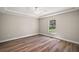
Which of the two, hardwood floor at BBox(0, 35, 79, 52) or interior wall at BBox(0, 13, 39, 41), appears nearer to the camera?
hardwood floor at BBox(0, 35, 79, 52)

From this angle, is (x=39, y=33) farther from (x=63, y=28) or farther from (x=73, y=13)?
(x=73, y=13)

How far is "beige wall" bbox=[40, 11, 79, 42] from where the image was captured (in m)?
2.40

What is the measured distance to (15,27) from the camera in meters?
2.58

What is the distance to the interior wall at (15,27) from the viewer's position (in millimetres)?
2367

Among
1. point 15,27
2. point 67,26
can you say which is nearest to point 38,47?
point 15,27

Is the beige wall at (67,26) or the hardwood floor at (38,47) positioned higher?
the beige wall at (67,26)

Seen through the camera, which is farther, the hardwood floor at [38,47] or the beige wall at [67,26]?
the beige wall at [67,26]

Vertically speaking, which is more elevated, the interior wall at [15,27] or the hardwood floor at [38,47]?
the interior wall at [15,27]

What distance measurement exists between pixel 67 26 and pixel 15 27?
7.79ft

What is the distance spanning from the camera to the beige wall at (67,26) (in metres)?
2.40

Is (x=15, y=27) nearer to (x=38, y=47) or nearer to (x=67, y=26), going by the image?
(x=38, y=47)

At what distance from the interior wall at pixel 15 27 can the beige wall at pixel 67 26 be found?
1.24 feet

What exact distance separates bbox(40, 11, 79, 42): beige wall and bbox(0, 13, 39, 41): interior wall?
38cm
